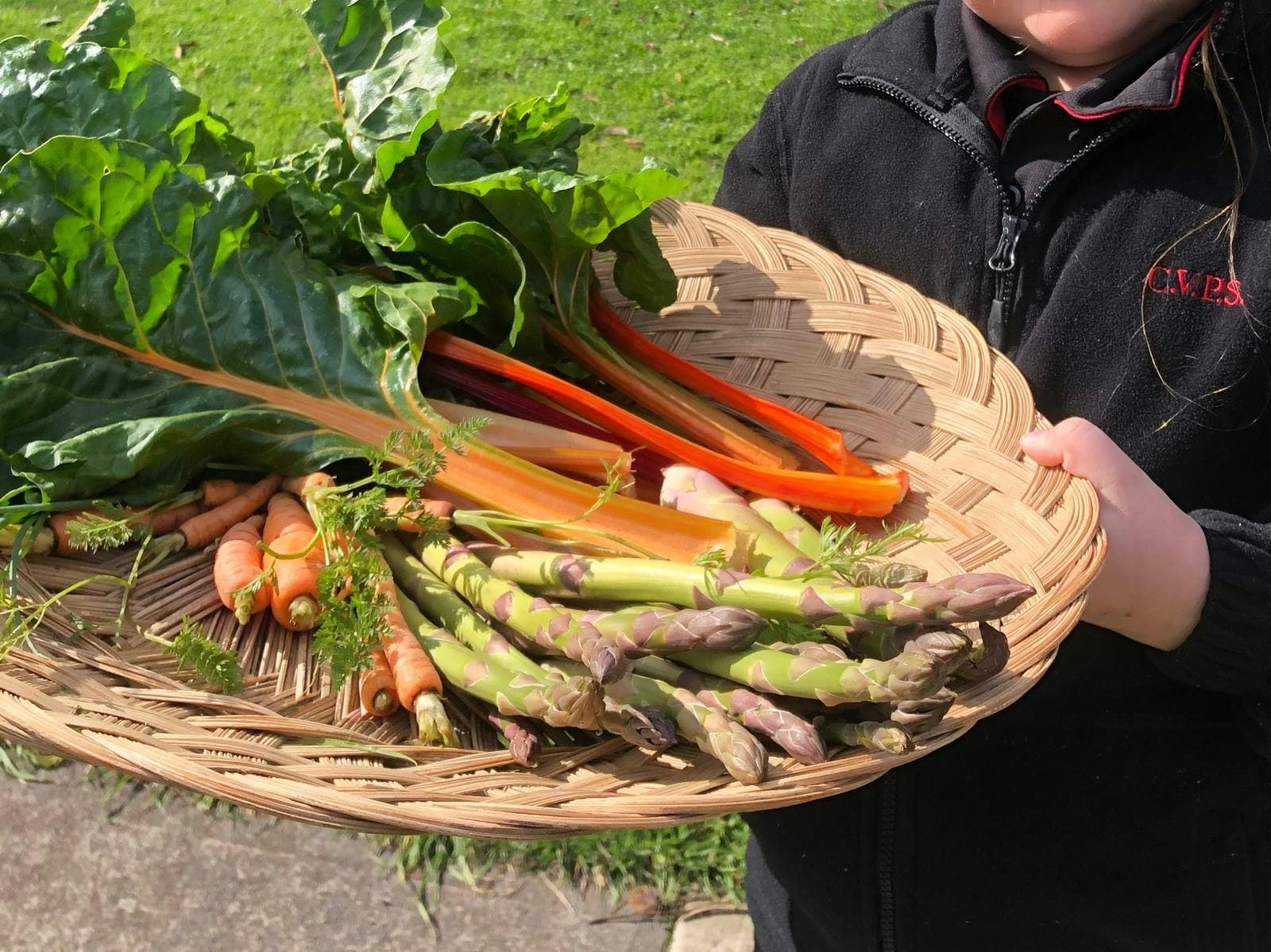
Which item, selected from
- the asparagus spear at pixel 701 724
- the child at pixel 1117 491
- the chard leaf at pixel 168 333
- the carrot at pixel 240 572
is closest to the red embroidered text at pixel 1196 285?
the child at pixel 1117 491

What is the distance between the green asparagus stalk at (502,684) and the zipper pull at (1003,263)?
117 cm

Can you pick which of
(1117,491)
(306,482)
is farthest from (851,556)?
(306,482)

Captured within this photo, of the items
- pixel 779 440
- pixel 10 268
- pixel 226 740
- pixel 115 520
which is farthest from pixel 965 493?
pixel 10 268

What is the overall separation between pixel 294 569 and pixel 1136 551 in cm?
138

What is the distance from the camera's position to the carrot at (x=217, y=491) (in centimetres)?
222

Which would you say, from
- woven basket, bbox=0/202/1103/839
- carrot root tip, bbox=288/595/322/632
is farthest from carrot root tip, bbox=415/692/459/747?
carrot root tip, bbox=288/595/322/632

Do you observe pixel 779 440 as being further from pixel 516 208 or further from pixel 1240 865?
pixel 1240 865

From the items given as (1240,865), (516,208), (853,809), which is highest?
(516,208)

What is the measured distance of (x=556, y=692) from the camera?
1688 mm

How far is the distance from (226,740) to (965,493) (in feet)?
4.28

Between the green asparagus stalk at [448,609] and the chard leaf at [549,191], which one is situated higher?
the chard leaf at [549,191]

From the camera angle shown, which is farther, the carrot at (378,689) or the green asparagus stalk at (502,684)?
the carrot at (378,689)

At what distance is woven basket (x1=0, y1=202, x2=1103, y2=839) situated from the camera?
161 centimetres

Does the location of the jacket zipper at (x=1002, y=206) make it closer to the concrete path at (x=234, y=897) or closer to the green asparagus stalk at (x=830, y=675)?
the green asparagus stalk at (x=830, y=675)
